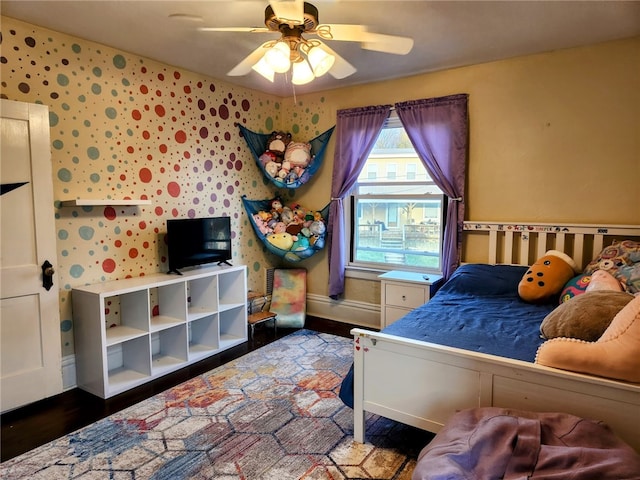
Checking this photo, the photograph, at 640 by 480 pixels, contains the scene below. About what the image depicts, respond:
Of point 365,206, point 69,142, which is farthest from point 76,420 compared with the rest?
point 365,206

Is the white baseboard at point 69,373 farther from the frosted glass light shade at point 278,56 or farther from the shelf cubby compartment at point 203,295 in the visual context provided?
the frosted glass light shade at point 278,56

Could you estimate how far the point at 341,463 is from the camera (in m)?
1.98

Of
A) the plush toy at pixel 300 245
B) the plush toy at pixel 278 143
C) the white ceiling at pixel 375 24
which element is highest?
the white ceiling at pixel 375 24

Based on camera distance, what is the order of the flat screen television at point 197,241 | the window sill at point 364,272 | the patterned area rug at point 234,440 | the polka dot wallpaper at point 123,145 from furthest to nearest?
the window sill at point 364,272
the flat screen television at point 197,241
the polka dot wallpaper at point 123,145
the patterned area rug at point 234,440

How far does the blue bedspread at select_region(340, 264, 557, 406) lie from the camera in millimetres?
2025

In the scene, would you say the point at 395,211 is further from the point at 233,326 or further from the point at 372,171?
the point at 233,326

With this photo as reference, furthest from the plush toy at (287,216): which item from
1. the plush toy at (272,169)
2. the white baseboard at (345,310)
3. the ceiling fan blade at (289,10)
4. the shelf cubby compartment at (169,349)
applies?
the ceiling fan blade at (289,10)

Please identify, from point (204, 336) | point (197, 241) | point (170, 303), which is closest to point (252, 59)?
point (197, 241)

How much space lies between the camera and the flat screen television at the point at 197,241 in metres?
3.27

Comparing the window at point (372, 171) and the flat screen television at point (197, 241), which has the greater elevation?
the window at point (372, 171)

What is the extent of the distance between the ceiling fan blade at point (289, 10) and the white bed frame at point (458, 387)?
5.18 ft

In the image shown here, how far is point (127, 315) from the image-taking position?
3072 millimetres

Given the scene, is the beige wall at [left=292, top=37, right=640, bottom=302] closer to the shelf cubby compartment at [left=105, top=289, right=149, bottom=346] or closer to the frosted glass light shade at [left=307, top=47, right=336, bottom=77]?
the frosted glass light shade at [left=307, top=47, right=336, bottom=77]

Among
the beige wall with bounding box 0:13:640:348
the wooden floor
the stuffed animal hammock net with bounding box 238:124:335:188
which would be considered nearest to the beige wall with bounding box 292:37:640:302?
the beige wall with bounding box 0:13:640:348
